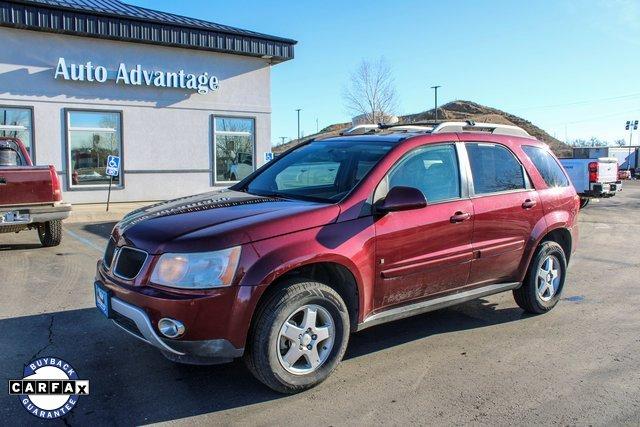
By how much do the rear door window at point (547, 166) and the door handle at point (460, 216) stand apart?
4.46 feet

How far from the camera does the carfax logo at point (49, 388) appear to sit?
11.5 feet

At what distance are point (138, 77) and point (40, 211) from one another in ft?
24.8

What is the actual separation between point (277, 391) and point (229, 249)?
1043 millimetres

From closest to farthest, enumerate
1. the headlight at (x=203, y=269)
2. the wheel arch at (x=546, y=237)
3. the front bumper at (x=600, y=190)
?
the headlight at (x=203, y=269) < the wheel arch at (x=546, y=237) < the front bumper at (x=600, y=190)

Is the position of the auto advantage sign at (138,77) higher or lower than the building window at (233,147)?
higher

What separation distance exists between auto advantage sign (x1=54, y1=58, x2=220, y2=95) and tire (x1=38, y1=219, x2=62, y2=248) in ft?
21.1

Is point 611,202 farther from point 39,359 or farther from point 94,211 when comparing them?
point 39,359

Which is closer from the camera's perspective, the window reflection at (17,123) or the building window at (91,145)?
Result: the window reflection at (17,123)

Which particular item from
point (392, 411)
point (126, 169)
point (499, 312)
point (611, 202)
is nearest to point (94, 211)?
point (126, 169)

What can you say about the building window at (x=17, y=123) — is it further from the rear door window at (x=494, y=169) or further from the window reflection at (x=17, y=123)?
the rear door window at (x=494, y=169)

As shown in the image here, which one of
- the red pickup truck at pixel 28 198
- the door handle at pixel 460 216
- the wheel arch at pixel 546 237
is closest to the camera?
the door handle at pixel 460 216

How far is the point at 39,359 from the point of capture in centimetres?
430

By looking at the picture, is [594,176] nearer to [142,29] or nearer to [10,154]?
[142,29]

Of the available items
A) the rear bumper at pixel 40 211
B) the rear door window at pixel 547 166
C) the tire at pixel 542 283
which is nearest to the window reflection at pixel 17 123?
the rear bumper at pixel 40 211
